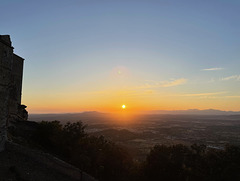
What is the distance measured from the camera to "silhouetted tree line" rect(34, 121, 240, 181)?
2058 cm

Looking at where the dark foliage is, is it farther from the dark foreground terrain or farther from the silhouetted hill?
the silhouetted hill

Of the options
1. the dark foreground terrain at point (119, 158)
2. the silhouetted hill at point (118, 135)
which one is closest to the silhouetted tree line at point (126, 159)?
the dark foreground terrain at point (119, 158)

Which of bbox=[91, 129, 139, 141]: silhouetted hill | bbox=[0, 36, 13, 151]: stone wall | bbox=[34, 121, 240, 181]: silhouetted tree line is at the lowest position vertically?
bbox=[91, 129, 139, 141]: silhouetted hill

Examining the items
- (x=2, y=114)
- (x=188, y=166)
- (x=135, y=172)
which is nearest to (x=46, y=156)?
(x=2, y=114)

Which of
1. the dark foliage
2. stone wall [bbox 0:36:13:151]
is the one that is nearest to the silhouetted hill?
the dark foliage

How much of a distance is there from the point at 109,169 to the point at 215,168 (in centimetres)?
1256

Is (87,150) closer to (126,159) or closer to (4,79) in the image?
(126,159)

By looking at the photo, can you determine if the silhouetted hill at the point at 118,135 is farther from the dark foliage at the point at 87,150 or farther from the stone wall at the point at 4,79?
the stone wall at the point at 4,79

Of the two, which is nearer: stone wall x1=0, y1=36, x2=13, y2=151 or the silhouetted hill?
stone wall x1=0, y1=36, x2=13, y2=151

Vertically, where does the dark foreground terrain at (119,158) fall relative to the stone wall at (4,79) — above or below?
below

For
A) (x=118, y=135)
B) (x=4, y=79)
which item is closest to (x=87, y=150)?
(x=4, y=79)

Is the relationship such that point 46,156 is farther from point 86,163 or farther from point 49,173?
point 86,163

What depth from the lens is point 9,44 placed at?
1457cm

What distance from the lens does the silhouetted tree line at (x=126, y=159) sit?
20578 millimetres
